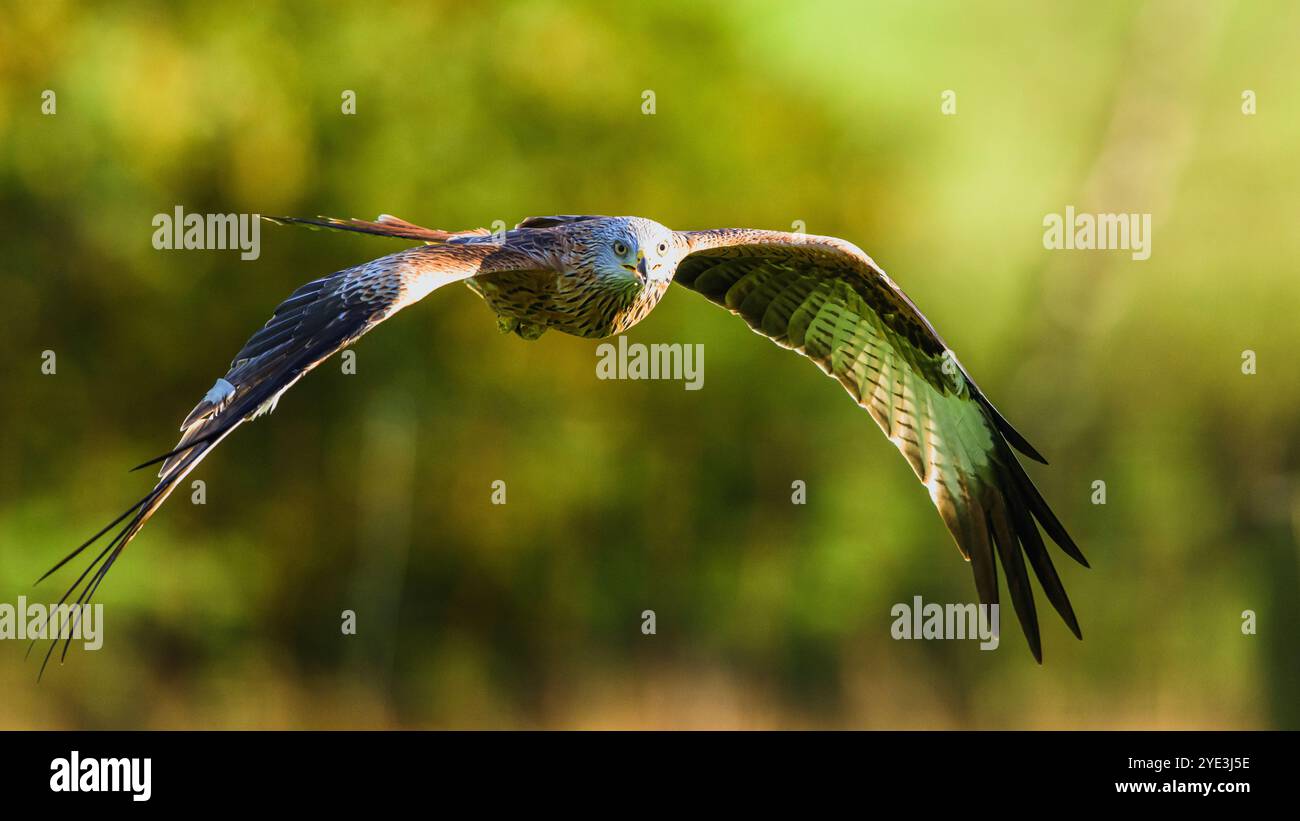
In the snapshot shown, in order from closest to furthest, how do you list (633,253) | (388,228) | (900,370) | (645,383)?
(388,228) < (633,253) < (900,370) < (645,383)

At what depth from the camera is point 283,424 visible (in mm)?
14992

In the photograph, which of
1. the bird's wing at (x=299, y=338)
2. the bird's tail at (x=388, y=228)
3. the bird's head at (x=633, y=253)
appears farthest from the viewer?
the bird's head at (x=633, y=253)

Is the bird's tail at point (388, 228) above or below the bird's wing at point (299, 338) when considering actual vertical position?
above

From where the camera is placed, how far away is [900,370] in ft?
25.8

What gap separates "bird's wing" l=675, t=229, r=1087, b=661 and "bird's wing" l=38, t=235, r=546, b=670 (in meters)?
1.66

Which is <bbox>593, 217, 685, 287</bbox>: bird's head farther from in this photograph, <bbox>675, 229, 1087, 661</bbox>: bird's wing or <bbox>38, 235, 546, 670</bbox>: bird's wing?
<bbox>38, 235, 546, 670</bbox>: bird's wing

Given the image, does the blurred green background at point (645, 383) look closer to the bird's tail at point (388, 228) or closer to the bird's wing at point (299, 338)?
the bird's tail at point (388, 228)

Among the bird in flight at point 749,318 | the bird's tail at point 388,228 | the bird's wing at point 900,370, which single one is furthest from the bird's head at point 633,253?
the bird's tail at point 388,228

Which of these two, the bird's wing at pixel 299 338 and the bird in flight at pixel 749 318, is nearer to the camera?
the bird's wing at pixel 299 338

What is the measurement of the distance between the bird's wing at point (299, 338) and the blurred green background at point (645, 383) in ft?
28.3

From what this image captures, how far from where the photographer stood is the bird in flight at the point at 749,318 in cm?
571

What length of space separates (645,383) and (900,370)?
322 inches

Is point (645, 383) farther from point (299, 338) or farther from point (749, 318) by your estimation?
point (299, 338)

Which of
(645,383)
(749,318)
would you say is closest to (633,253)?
(749,318)
